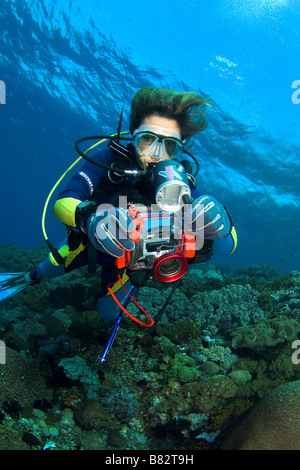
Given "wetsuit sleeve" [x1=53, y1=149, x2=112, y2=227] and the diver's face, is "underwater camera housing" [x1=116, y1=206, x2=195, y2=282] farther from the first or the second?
the diver's face

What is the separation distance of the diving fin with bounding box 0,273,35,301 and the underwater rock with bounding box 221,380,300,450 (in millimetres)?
4383

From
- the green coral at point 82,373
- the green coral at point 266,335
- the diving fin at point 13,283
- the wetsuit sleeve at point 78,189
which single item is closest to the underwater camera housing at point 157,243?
the wetsuit sleeve at point 78,189

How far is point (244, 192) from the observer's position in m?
29.2

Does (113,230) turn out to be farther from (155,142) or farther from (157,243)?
(155,142)

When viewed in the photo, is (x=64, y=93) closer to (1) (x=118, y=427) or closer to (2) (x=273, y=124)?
(2) (x=273, y=124)

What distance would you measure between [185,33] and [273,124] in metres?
8.29

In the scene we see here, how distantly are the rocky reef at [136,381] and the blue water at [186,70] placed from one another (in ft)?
47.2

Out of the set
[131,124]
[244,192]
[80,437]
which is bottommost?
[80,437]

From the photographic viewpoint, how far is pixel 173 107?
3.57 metres

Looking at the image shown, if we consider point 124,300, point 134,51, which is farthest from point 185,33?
point 124,300

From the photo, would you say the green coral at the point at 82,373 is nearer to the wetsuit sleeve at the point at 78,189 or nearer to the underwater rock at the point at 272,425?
the underwater rock at the point at 272,425

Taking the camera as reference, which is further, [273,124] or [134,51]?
[273,124]

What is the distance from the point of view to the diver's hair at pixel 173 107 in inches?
140

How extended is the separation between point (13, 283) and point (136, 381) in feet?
10.8
